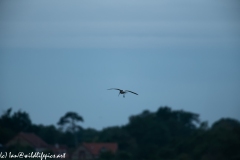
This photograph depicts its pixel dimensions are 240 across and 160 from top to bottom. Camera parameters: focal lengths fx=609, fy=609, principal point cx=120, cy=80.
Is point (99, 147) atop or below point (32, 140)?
below

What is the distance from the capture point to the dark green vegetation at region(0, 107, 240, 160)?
44.8 m

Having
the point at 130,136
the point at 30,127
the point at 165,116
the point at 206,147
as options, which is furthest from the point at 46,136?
the point at 206,147

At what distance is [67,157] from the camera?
150 ft

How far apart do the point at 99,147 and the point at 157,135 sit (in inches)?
327

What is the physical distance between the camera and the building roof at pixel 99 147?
48.0 meters

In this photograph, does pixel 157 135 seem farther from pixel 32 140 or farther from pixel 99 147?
pixel 32 140

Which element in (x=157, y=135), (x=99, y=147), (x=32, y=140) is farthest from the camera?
(x=157, y=135)

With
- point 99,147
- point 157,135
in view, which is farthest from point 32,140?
point 157,135

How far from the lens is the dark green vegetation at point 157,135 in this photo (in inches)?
1763

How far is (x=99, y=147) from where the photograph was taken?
Result: 49344 mm

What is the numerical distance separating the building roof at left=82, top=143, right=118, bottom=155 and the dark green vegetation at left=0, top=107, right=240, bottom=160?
868 millimetres

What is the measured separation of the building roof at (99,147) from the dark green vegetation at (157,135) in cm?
87

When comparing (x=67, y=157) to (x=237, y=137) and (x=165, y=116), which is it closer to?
(x=237, y=137)

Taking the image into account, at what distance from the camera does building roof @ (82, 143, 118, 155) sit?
4803 cm
